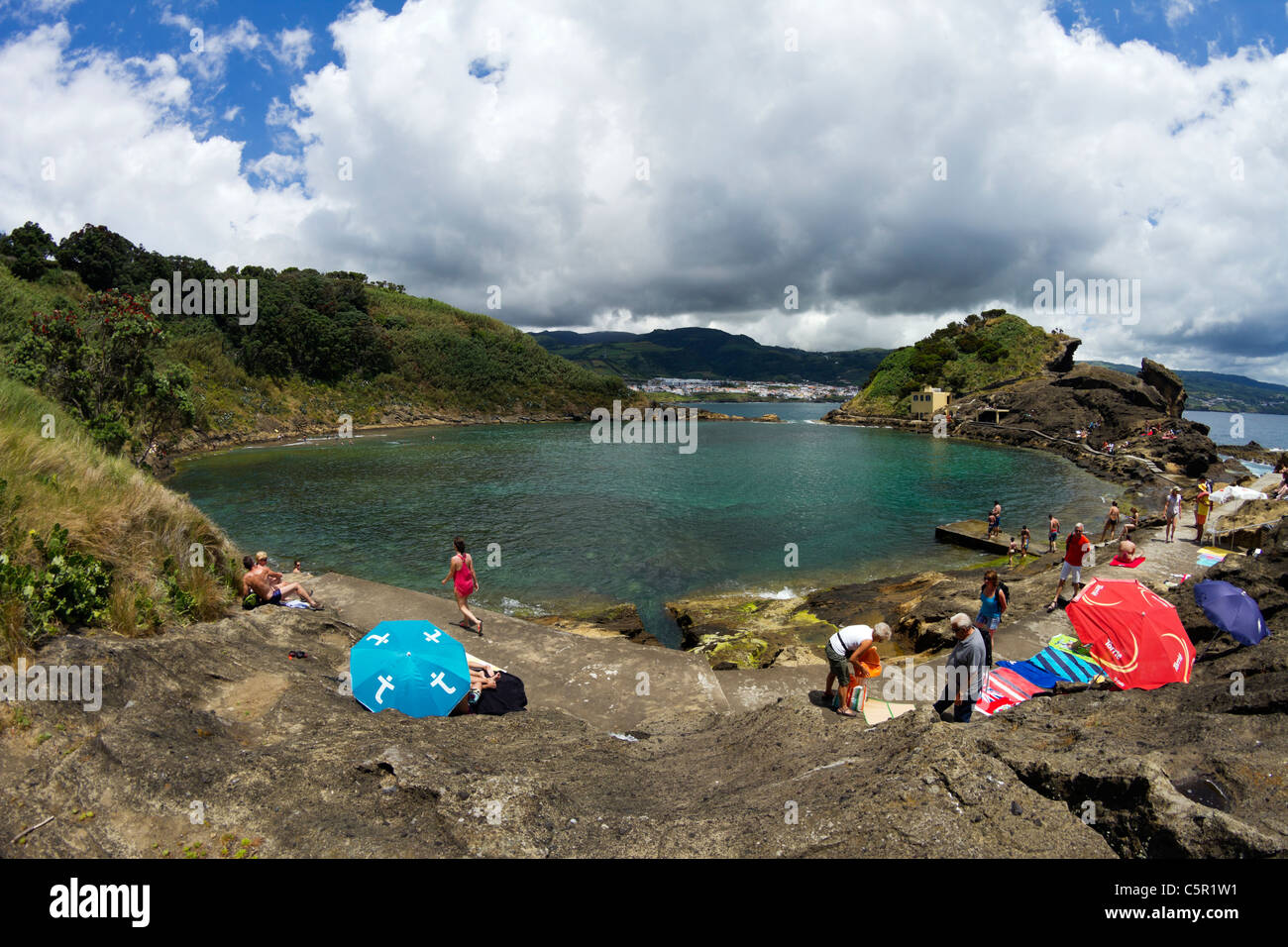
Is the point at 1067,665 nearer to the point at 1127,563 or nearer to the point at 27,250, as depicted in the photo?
the point at 1127,563

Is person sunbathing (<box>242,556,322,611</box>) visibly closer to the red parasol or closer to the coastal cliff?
the red parasol

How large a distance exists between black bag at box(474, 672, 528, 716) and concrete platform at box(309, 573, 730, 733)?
0.94 metres

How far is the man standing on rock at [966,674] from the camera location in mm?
7047

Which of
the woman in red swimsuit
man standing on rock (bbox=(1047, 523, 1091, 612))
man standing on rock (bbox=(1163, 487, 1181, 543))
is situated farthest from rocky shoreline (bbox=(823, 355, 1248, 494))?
the woman in red swimsuit

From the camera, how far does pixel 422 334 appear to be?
340ft

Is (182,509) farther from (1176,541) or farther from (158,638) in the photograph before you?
(1176,541)

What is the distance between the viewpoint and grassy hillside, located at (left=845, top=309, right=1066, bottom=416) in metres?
89.4

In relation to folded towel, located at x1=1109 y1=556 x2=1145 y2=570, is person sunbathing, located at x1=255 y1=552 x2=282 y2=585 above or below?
above

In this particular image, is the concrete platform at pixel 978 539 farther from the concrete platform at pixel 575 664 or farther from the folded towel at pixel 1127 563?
the concrete platform at pixel 575 664

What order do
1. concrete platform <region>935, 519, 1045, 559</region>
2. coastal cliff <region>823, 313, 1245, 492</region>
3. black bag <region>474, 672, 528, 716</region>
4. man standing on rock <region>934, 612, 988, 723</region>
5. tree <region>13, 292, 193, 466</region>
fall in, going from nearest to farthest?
black bag <region>474, 672, 528, 716</region> → man standing on rock <region>934, 612, 988, 723</region> → concrete platform <region>935, 519, 1045, 559</region> → tree <region>13, 292, 193, 466</region> → coastal cliff <region>823, 313, 1245, 492</region>

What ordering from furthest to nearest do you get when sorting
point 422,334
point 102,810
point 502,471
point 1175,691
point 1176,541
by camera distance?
1. point 422,334
2. point 502,471
3. point 1176,541
4. point 1175,691
5. point 102,810

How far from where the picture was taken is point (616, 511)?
2858 centimetres
